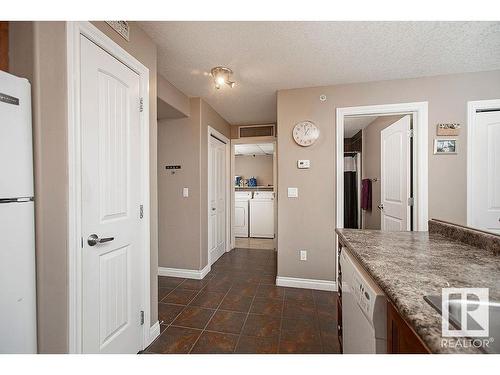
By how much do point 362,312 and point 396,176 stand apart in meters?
2.29

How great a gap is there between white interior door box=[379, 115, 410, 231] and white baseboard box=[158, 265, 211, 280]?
2.51 meters

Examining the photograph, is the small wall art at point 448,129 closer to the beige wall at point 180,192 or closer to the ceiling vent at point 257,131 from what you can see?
the ceiling vent at point 257,131

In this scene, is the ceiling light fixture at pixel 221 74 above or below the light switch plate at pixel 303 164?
above

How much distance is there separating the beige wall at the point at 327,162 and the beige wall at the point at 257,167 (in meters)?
3.67

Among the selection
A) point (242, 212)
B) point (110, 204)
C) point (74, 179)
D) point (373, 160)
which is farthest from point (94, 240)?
point (242, 212)

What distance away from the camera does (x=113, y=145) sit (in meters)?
1.37

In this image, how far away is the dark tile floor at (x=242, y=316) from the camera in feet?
5.46

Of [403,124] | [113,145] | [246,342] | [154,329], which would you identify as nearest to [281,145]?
[403,124]

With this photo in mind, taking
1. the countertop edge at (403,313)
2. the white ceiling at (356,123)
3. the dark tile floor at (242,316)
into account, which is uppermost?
the white ceiling at (356,123)

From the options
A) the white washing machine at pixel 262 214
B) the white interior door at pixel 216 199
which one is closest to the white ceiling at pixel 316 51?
the white interior door at pixel 216 199

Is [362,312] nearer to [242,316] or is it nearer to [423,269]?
[423,269]

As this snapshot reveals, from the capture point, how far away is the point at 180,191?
9.82 ft

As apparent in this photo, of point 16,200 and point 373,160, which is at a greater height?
point 373,160
